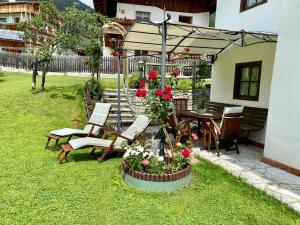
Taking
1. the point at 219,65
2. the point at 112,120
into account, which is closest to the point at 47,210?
the point at 112,120

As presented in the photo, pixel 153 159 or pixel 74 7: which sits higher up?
pixel 74 7

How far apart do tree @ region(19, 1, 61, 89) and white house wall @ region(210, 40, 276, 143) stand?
6143mm

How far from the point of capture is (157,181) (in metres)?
4.04

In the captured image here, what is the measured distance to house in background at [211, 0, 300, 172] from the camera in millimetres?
4840

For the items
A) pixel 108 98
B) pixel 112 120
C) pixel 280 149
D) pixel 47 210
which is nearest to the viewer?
pixel 47 210

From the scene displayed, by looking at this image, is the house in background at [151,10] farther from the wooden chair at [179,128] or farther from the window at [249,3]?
the wooden chair at [179,128]

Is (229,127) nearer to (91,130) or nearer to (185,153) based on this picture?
(185,153)

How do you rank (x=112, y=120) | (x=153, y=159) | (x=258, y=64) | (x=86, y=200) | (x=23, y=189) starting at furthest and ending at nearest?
1. (x=112, y=120)
2. (x=258, y=64)
3. (x=153, y=159)
4. (x=23, y=189)
5. (x=86, y=200)

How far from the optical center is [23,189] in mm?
3953

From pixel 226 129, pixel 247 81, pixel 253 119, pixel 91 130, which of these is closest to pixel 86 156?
pixel 91 130

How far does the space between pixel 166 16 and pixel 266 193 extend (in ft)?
11.3

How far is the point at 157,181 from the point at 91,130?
8.88 ft

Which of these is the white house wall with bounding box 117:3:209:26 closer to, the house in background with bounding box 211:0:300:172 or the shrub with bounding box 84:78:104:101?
the shrub with bounding box 84:78:104:101

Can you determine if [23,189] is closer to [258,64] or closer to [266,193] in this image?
[266,193]
